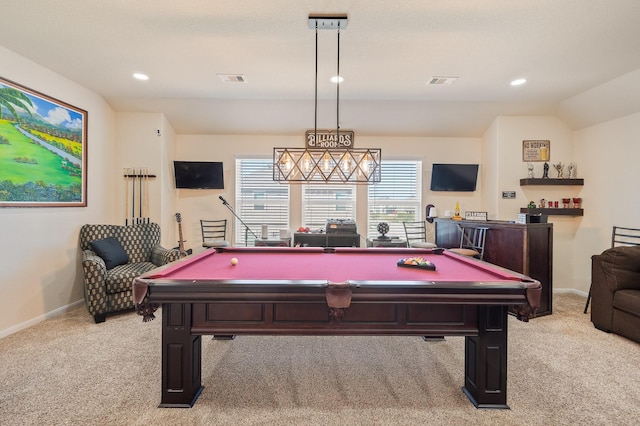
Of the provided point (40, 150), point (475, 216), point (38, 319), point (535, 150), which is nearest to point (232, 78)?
point (40, 150)

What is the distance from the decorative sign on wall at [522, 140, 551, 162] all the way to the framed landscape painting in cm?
652

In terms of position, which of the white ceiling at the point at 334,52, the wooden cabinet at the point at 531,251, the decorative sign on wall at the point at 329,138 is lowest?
the wooden cabinet at the point at 531,251

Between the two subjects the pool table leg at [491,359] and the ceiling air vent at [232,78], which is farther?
the ceiling air vent at [232,78]

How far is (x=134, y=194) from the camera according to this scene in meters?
4.55

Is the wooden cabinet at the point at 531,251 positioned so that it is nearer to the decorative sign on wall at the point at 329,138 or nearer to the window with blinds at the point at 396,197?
the window with blinds at the point at 396,197

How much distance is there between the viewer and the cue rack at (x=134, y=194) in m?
4.55

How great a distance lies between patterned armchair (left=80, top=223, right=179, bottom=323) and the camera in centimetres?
320

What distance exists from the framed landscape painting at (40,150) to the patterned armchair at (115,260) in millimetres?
571

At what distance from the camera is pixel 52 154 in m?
3.46

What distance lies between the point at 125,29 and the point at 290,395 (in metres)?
3.37

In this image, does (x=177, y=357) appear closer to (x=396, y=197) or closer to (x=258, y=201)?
(x=258, y=201)

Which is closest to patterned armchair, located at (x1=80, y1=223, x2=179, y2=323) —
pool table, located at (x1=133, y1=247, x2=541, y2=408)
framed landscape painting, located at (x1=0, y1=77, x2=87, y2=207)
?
framed landscape painting, located at (x1=0, y1=77, x2=87, y2=207)

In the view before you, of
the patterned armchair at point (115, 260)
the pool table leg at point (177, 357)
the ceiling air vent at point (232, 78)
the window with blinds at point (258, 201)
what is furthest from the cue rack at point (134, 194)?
the pool table leg at point (177, 357)

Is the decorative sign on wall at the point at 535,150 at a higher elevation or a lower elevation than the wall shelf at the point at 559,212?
higher
